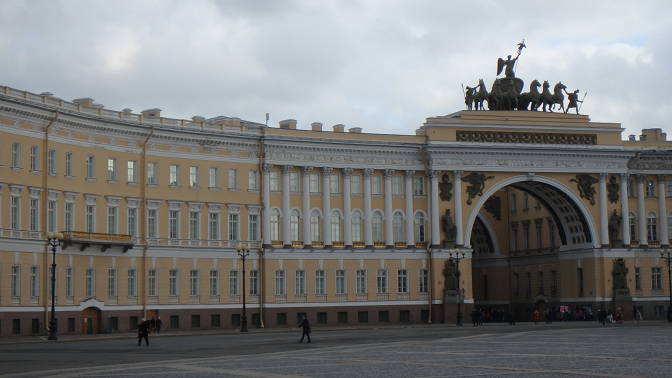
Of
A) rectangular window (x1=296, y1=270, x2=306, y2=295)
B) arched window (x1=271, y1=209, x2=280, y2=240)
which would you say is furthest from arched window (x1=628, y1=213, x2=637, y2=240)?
arched window (x1=271, y1=209, x2=280, y2=240)

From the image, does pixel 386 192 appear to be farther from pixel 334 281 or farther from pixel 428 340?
pixel 428 340

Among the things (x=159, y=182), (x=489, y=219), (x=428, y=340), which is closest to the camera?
(x=428, y=340)

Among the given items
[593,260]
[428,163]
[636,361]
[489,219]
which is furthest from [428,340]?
[489,219]

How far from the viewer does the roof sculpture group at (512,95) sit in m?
80.8

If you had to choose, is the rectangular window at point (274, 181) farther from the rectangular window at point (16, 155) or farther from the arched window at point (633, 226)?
the arched window at point (633, 226)

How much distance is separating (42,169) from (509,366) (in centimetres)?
3788

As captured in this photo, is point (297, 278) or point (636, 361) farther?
point (297, 278)

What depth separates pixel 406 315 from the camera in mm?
76562

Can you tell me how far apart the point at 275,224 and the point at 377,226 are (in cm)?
773

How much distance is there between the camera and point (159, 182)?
68750 millimetres

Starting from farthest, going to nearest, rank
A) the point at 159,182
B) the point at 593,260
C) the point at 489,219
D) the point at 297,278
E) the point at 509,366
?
the point at 489,219 < the point at 593,260 < the point at 297,278 < the point at 159,182 < the point at 509,366

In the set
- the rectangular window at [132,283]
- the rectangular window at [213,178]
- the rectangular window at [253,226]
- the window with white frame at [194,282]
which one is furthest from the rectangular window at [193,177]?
the rectangular window at [132,283]

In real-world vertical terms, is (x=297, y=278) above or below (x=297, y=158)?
below

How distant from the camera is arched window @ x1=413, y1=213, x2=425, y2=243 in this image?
78000mm
